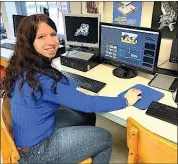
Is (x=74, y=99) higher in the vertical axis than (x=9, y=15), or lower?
lower

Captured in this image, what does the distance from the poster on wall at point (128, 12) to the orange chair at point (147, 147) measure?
122cm

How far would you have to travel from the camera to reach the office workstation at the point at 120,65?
1.22 m

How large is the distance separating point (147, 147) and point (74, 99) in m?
0.43

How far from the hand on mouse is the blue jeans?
243 millimetres

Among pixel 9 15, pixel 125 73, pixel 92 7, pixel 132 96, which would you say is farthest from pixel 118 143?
pixel 9 15

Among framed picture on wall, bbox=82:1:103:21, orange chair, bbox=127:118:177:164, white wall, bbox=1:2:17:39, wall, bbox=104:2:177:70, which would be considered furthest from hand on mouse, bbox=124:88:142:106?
white wall, bbox=1:2:17:39

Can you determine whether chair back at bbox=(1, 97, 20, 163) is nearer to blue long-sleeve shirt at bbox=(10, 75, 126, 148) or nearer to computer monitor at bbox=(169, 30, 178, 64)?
blue long-sleeve shirt at bbox=(10, 75, 126, 148)

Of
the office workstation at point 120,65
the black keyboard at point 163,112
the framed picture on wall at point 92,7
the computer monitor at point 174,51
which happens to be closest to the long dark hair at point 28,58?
the office workstation at point 120,65

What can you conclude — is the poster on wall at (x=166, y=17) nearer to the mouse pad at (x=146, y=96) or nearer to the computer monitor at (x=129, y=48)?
the computer monitor at (x=129, y=48)

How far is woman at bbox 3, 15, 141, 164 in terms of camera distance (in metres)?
1.08

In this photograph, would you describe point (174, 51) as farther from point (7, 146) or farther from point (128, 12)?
point (7, 146)

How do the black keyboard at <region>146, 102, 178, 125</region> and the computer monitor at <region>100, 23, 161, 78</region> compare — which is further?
the computer monitor at <region>100, 23, 161, 78</region>

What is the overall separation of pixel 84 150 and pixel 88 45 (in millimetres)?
1070

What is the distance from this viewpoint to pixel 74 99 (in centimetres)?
109
